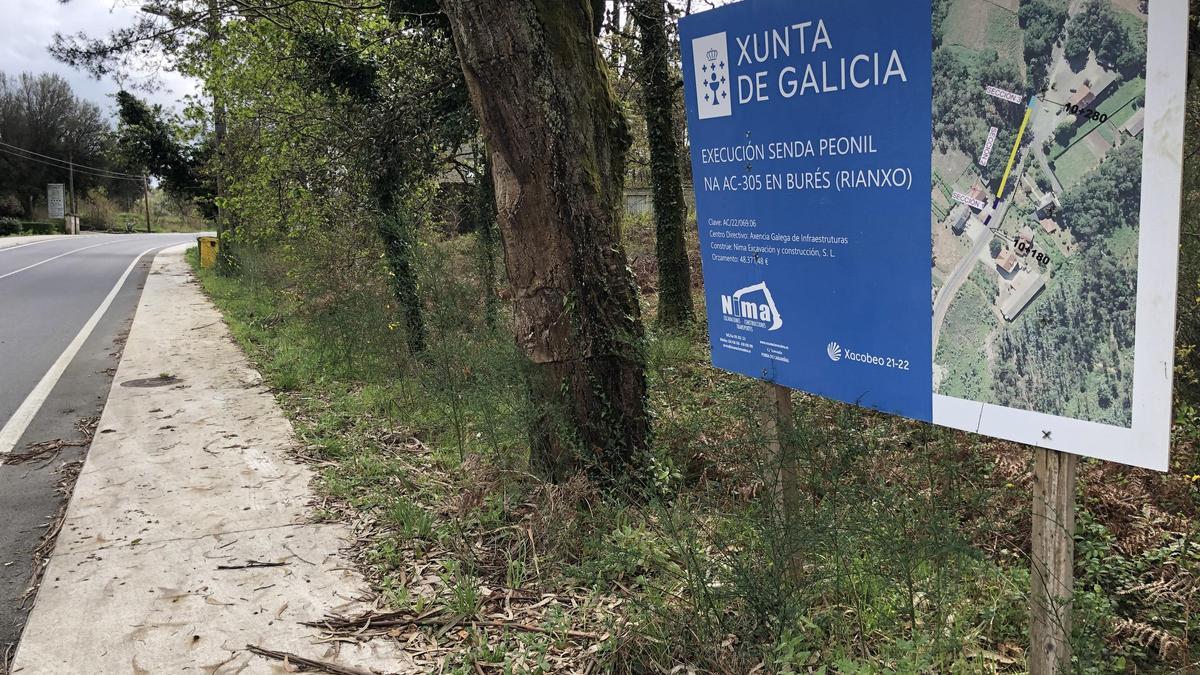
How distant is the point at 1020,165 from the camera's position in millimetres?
2279

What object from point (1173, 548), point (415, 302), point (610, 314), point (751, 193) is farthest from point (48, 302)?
point (1173, 548)

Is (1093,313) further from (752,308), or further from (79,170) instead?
(79,170)

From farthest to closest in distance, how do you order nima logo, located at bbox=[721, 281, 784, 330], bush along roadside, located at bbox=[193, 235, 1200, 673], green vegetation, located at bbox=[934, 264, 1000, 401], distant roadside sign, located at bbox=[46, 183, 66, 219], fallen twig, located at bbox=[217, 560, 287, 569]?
distant roadside sign, located at bbox=[46, 183, 66, 219]
fallen twig, located at bbox=[217, 560, 287, 569]
nima logo, located at bbox=[721, 281, 784, 330]
bush along roadside, located at bbox=[193, 235, 1200, 673]
green vegetation, located at bbox=[934, 264, 1000, 401]

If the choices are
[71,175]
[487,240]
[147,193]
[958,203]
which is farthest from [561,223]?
[147,193]

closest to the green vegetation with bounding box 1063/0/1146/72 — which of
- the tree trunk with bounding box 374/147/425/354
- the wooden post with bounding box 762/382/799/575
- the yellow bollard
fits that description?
the wooden post with bounding box 762/382/799/575

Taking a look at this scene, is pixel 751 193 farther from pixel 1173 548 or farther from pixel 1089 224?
pixel 1173 548

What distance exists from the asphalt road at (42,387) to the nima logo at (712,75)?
12.0ft

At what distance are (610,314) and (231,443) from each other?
3.51 m

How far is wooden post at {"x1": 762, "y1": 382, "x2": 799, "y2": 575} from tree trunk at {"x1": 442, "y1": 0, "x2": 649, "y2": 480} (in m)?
1.23

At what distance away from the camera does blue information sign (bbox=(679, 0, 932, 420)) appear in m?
2.66

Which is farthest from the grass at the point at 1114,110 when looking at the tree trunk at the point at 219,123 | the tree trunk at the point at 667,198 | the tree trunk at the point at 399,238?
the tree trunk at the point at 219,123

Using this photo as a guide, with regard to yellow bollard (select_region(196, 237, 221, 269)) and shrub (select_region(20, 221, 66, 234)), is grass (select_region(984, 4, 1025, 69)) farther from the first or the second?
shrub (select_region(20, 221, 66, 234))

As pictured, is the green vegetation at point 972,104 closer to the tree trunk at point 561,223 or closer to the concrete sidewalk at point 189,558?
the tree trunk at point 561,223

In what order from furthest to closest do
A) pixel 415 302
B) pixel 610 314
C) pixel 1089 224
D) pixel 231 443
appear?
pixel 415 302 → pixel 231 443 → pixel 610 314 → pixel 1089 224
